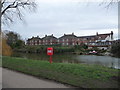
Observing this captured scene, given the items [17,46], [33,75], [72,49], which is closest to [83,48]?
[72,49]

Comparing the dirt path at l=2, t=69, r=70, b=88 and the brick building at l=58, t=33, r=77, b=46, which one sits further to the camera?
the brick building at l=58, t=33, r=77, b=46

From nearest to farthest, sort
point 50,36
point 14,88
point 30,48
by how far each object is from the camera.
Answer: point 14,88 < point 30,48 < point 50,36

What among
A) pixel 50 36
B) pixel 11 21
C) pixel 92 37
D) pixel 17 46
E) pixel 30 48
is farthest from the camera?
pixel 50 36

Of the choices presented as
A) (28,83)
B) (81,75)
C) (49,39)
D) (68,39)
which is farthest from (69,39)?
(28,83)

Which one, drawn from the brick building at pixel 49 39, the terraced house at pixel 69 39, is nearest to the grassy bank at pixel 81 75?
the terraced house at pixel 69 39

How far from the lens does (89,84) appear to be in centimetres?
496

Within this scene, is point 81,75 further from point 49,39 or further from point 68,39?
point 49,39

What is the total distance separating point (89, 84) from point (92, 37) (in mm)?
70301

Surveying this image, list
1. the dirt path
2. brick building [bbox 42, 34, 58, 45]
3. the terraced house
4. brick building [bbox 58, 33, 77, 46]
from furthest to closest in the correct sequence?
brick building [bbox 42, 34, 58, 45] → brick building [bbox 58, 33, 77, 46] → the terraced house → the dirt path

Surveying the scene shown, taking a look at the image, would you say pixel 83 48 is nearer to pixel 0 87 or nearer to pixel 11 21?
Result: pixel 11 21

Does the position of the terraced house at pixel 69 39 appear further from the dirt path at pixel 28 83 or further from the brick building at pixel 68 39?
the dirt path at pixel 28 83

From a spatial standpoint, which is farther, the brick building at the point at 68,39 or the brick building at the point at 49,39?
the brick building at the point at 49,39

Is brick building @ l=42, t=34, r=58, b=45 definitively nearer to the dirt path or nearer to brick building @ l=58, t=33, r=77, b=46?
brick building @ l=58, t=33, r=77, b=46

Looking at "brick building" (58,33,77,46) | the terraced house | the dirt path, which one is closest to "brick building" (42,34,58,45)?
the terraced house
